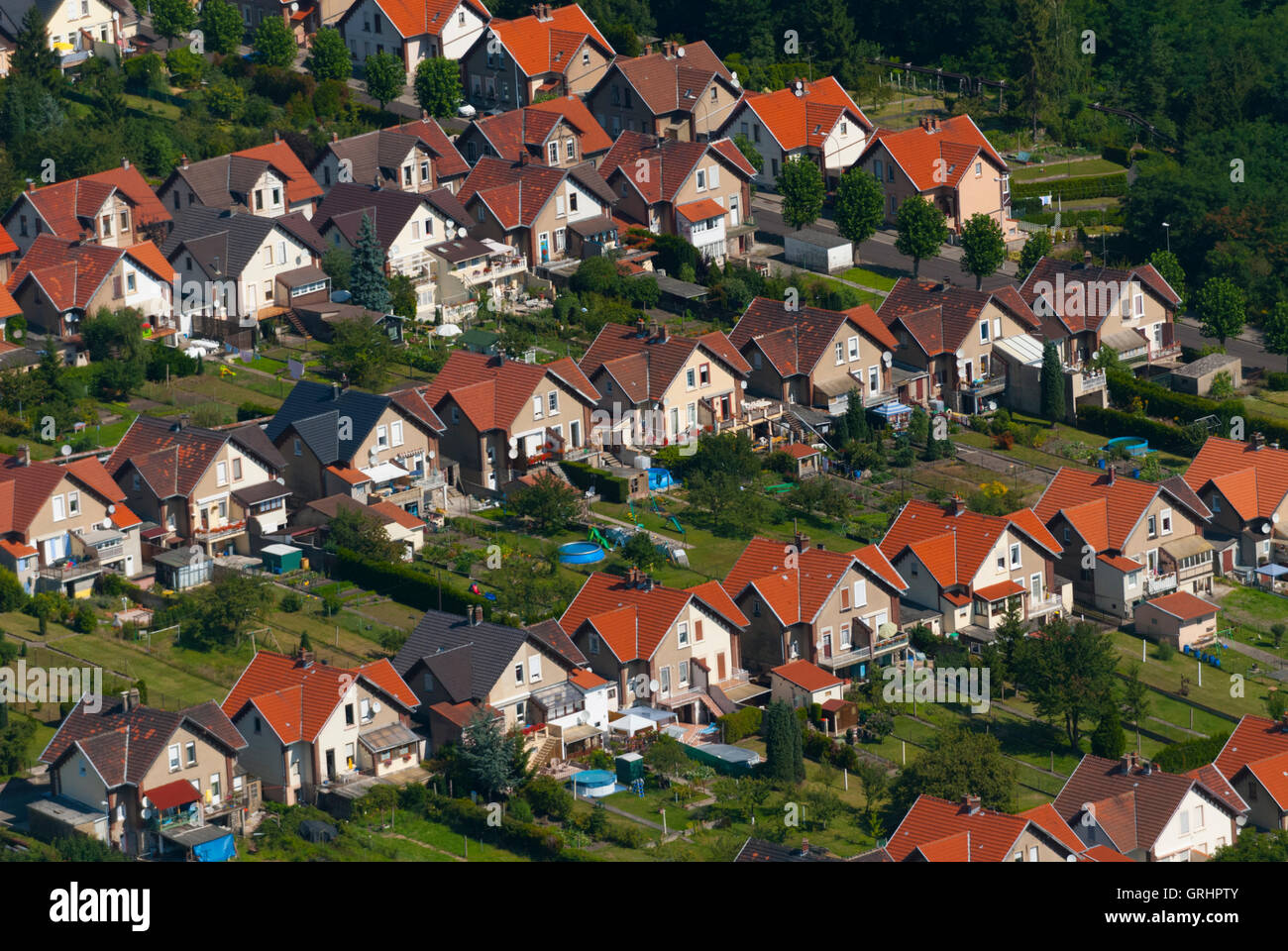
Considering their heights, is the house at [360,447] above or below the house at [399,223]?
below

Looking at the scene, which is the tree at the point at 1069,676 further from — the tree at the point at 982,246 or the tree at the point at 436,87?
the tree at the point at 436,87

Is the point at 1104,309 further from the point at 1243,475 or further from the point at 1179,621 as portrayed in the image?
the point at 1179,621

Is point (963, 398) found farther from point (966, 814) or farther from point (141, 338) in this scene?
point (966, 814)

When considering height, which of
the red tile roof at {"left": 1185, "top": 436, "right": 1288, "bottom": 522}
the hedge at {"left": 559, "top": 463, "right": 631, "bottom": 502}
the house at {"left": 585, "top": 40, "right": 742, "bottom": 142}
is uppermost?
the house at {"left": 585, "top": 40, "right": 742, "bottom": 142}

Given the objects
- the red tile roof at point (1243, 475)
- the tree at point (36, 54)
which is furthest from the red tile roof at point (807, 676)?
the tree at point (36, 54)

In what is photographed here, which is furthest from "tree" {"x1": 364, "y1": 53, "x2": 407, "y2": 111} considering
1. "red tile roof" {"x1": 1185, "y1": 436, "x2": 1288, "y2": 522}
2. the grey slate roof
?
"red tile roof" {"x1": 1185, "y1": 436, "x2": 1288, "y2": 522}

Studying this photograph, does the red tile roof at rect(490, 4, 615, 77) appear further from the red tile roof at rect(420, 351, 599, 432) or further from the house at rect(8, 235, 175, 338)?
the red tile roof at rect(420, 351, 599, 432)

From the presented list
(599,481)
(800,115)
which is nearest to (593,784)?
(599,481)
